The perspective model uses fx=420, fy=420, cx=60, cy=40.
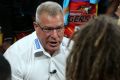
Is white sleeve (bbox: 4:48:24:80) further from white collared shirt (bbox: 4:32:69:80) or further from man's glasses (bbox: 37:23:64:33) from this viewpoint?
man's glasses (bbox: 37:23:64:33)

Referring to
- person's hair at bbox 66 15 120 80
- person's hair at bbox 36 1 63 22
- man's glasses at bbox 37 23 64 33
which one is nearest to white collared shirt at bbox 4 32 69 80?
man's glasses at bbox 37 23 64 33

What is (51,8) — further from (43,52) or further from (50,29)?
(43,52)

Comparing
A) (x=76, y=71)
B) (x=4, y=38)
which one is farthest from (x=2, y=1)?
(x=76, y=71)

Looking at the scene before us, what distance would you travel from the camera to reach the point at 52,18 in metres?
3.92

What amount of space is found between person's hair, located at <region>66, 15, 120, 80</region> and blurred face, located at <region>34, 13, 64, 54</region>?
6.58 feet

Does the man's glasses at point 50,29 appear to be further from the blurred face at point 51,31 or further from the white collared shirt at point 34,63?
the white collared shirt at point 34,63

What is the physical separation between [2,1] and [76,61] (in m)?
3.98

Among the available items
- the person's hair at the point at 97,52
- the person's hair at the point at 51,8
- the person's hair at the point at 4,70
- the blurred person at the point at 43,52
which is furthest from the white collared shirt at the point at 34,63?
the person's hair at the point at 97,52

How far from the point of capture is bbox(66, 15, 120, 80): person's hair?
5.85 feet

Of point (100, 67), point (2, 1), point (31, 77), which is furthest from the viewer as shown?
point (2, 1)

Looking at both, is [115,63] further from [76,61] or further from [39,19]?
[39,19]

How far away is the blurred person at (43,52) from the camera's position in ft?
12.6

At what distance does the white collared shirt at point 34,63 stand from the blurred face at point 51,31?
65mm

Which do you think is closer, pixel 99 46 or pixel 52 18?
pixel 99 46
